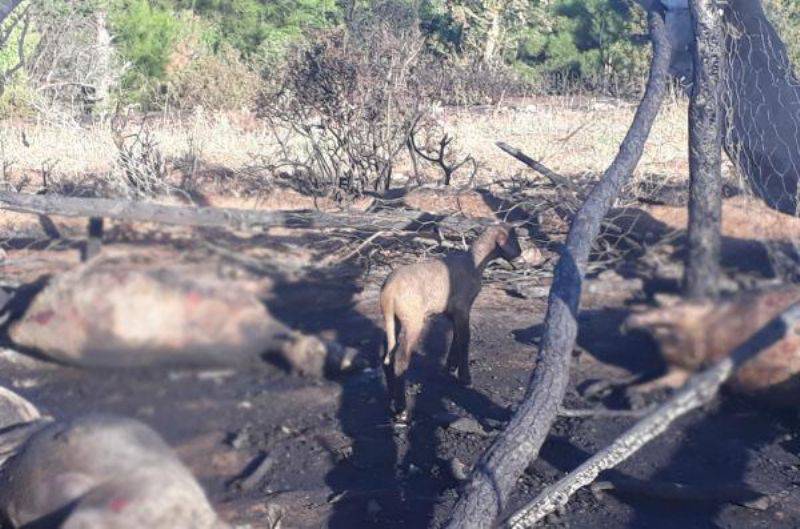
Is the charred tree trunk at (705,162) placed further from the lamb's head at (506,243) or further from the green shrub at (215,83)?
the green shrub at (215,83)

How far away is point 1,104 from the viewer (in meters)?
15.2

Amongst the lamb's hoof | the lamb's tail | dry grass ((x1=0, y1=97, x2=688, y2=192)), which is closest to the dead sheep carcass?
the lamb's tail

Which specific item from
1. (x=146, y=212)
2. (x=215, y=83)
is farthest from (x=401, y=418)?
(x=215, y=83)

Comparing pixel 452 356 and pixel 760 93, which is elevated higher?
pixel 760 93

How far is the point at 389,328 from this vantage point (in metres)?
4.65

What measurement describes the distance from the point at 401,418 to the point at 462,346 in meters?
0.59

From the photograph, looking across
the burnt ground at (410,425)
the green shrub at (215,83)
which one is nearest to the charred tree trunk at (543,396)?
the burnt ground at (410,425)

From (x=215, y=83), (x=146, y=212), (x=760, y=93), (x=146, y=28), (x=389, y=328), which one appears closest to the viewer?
(x=146, y=212)

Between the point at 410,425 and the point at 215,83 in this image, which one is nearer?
the point at 410,425

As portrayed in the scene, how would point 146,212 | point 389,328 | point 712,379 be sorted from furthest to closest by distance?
1. point 389,328
2. point 146,212
3. point 712,379

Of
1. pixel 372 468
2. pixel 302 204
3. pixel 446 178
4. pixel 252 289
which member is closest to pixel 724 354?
pixel 252 289

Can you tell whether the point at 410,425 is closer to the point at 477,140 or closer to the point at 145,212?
the point at 145,212

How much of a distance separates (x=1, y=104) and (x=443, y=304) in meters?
12.1

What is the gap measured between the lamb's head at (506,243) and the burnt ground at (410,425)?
13.5 inches
